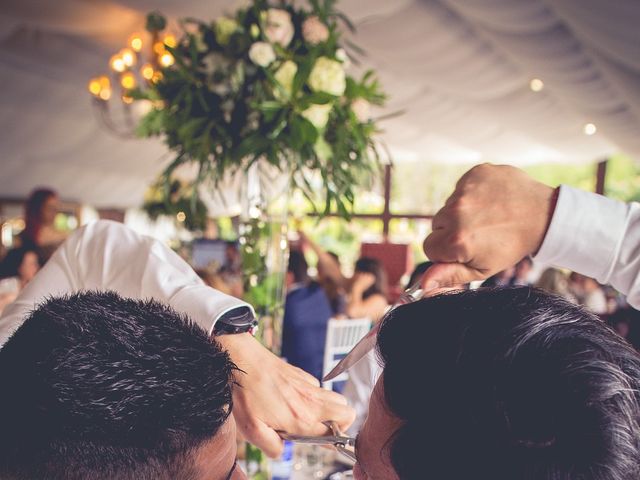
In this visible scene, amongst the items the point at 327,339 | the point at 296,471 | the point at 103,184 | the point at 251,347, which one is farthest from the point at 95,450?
the point at 103,184

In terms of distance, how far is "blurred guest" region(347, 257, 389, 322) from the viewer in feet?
15.1

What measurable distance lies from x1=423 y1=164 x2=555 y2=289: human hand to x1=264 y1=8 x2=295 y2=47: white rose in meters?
0.95

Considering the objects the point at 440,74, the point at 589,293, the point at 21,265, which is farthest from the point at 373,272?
the point at 589,293

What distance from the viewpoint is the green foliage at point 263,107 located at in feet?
5.12

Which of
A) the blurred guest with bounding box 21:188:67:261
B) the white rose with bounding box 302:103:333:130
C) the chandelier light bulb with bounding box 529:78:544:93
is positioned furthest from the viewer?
the chandelier light bulb with bounding box 529:78:544:93

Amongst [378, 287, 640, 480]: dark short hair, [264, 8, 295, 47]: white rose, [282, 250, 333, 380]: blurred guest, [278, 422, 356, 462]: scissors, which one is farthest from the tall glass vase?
[282, 250, 333, 380]: blurred guest

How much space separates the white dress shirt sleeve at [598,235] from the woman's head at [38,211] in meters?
3.46

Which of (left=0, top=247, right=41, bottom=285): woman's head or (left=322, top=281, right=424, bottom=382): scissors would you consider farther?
(left=0, top=247, right=41, bottom=285): woman's head

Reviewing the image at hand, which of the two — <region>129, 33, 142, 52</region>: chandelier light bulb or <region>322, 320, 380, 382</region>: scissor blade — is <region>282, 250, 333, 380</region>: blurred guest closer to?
<region>322, 320, 380, 382</region>: scissor blade

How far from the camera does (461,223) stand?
867 mm

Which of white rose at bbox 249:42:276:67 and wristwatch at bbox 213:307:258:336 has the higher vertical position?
white rose at bbox 249:42:276:67

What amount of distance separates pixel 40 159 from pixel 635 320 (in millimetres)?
10406

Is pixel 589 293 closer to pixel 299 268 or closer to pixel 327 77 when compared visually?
pixel 299 268

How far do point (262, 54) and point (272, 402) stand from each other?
105 centimetres
